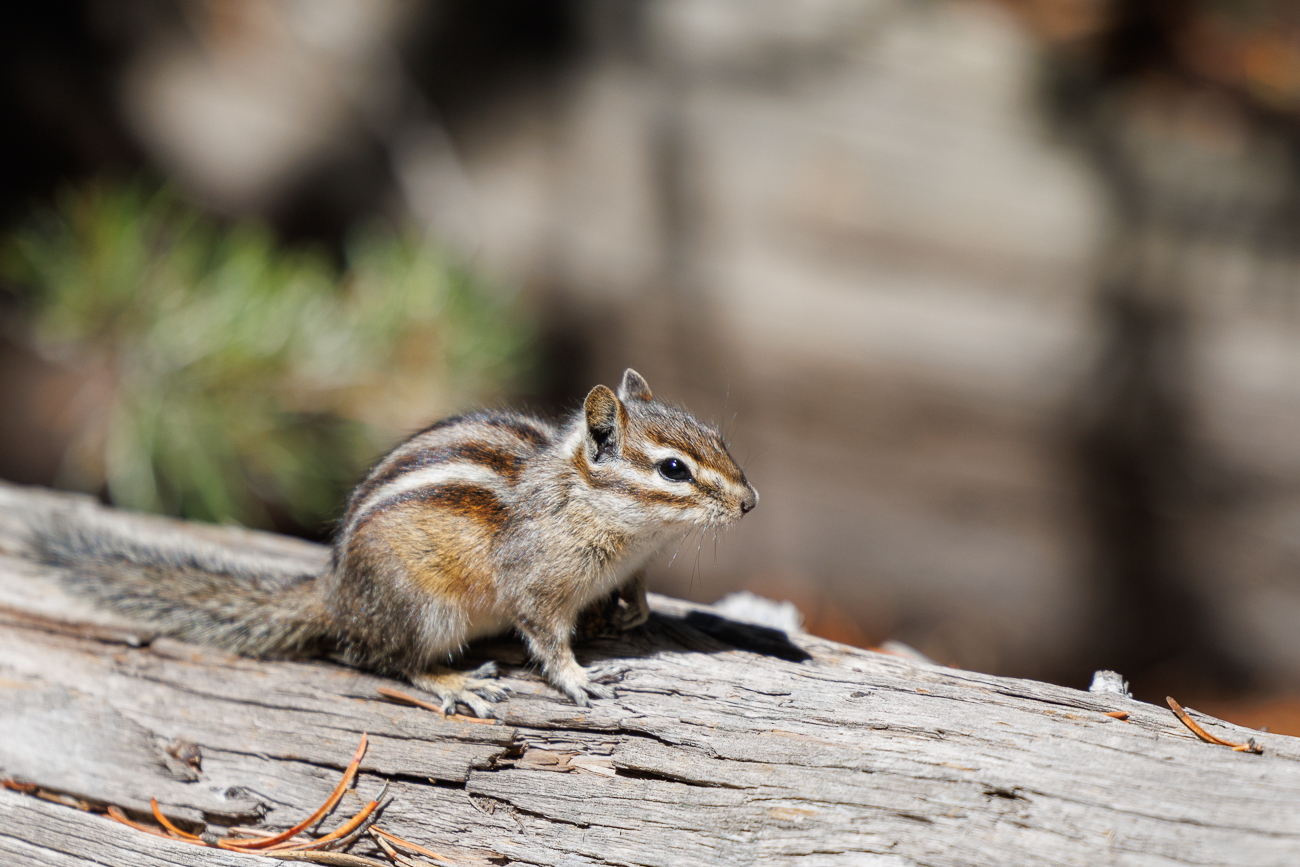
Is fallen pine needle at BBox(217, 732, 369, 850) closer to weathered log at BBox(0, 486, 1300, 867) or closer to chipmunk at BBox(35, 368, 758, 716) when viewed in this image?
weathered log at BBox(0, 486, 1300, 867)

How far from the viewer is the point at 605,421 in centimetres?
166

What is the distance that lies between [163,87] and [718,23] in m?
2.06

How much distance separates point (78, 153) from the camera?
310cm

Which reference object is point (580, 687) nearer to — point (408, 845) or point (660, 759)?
point (660, 759)

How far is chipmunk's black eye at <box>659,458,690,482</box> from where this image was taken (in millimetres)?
1604

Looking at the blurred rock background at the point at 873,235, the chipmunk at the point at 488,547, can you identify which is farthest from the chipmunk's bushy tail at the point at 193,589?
the blurred rock background at the point at 873,235

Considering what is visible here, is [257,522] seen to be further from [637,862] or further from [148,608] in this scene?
[637,862]

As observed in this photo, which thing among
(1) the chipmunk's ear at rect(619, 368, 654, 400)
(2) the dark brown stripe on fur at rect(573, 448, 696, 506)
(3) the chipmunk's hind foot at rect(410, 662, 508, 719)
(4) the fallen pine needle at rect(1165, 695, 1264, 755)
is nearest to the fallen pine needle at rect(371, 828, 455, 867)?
(3) the chipmunk's hind foot at rect(410, 662, 508, 719)

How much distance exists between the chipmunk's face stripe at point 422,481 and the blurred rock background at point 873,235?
145 centimetres

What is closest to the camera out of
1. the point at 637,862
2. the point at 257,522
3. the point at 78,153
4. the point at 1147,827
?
the point at 1147,827

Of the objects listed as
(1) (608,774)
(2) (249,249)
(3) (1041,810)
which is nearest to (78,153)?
(2) (249,249)

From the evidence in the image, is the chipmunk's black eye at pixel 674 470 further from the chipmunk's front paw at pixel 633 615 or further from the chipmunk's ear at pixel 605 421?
the chipmunk's front paw at pixel 633 615

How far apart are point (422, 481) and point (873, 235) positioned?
225cm

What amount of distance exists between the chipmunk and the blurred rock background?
1.45 metres
